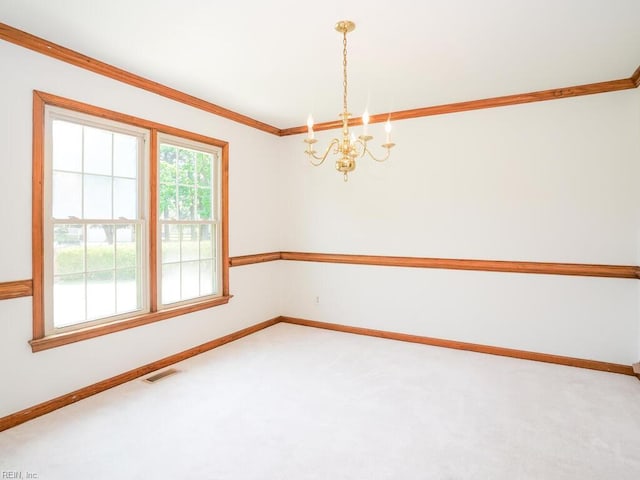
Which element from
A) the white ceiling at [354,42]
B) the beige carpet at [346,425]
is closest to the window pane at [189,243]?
the beige carpet at [346,425]

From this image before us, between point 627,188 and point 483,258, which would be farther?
point 483,258

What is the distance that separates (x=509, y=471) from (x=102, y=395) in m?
2.87

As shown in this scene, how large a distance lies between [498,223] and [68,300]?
3.99 m

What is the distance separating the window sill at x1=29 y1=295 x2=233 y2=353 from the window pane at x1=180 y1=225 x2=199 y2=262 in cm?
50

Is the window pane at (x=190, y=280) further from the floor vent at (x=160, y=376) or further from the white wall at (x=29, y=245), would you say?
the floor vent at (x=160, y=376)

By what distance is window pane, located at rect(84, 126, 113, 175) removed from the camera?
2.95 meters

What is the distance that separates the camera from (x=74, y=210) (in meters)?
2.87

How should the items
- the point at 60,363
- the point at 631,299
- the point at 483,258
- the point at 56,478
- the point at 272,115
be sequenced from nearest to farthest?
the point at 56,478, the point at 60,363, the point at 631,299, the point at 483,258, the point at 272,115

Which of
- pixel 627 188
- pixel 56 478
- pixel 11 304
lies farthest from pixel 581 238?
pixel 11 304

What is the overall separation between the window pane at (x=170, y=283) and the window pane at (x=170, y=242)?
71 mm

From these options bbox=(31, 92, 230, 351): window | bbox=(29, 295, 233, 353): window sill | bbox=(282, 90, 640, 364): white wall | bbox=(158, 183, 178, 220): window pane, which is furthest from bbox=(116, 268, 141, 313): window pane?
bbox=(282, 90, 640, 364): white wall

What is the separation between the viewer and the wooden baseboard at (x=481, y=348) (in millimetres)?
3438

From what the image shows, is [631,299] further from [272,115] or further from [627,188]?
[272,115]

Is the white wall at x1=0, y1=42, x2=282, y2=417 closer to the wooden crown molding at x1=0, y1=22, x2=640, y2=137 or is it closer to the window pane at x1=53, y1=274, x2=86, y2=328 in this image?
the wooden crown molding at x1=0, y1=22, x2=640, y2=137
